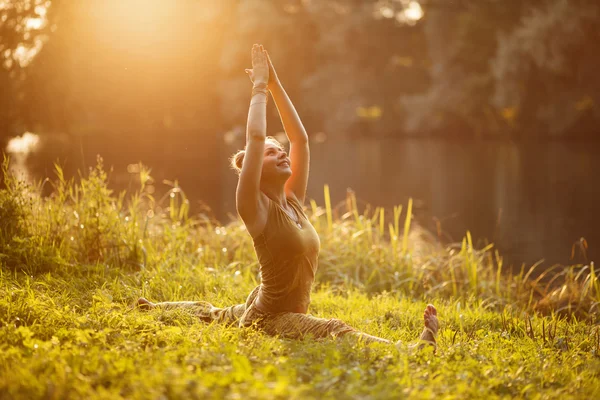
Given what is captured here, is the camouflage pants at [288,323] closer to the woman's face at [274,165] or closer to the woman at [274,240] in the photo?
the woman at [274,240]

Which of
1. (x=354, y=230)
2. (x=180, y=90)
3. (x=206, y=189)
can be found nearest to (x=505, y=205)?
(x=206, y=189)

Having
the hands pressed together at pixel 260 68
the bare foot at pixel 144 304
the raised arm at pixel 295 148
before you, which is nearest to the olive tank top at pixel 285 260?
the raised arm at pixel 295 148

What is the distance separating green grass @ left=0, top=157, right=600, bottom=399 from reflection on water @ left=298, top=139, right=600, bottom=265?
1.51 metres

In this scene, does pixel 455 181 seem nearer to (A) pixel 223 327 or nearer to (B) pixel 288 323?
(B) pixel 288 323

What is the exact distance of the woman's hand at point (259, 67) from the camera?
13.5ft

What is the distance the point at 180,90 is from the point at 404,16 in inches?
701

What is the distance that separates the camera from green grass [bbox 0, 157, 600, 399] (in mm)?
2824

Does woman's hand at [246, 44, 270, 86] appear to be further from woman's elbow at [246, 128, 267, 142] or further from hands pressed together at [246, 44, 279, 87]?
woman's elbow at [246, 128, 267, 142]

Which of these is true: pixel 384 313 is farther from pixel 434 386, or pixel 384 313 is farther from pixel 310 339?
pixel 434 386

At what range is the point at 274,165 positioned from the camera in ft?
13.4

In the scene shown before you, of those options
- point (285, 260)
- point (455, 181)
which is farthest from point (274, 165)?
point (455, 181)

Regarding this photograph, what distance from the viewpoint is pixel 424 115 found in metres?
38.8

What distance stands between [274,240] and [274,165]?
0.48 metres

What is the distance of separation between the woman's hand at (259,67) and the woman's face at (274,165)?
16.5 inches
